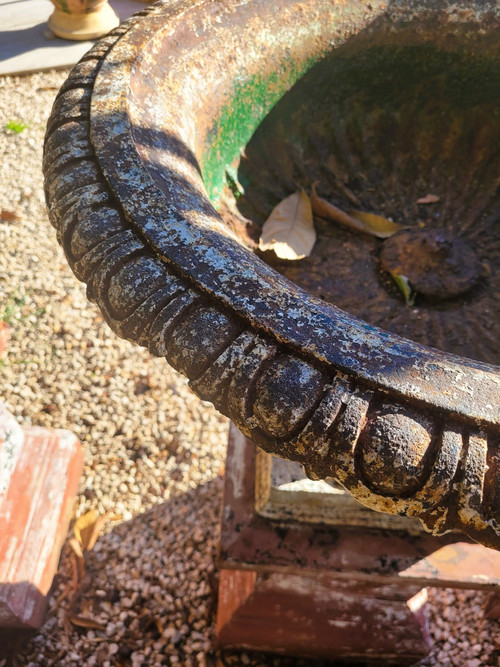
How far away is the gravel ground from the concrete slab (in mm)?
1241

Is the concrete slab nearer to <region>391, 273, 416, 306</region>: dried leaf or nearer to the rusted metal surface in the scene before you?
the rusted metal surface

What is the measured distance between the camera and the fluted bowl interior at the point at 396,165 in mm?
1231

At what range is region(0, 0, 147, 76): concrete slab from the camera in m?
3.49

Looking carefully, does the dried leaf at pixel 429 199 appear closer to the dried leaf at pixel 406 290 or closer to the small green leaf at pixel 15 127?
the dried leaf at pixel 406 290

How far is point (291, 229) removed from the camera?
1.26m

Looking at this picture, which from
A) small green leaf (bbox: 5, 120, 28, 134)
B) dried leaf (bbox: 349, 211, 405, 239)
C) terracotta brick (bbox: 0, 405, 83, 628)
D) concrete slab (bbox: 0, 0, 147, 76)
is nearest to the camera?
dried leaf (bbox: 349, 211, 405, 239)

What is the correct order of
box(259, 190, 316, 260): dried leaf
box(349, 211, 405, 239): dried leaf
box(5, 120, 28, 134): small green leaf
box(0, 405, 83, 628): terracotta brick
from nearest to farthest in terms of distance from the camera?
box(259, 190, 316, 260): dried leaf < box(349, 211, 405, 239): dried leaf < box(0, 405, 83, 628): terracotta brick < box(5, 120, 28, 134): small green leaf

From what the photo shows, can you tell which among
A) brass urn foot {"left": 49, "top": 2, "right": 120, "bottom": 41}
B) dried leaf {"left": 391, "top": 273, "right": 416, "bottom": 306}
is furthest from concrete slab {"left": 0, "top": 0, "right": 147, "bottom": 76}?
dried leaf {"left": 391, "top": 273, "right": 416, "bottom": 306}

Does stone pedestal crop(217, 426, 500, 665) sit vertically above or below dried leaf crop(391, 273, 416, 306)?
below

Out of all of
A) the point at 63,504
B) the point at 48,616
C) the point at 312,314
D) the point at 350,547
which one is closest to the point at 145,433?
the point at 63,504

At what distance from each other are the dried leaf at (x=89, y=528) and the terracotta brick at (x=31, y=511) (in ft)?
0.15

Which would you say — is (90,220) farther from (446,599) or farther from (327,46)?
(446,599)

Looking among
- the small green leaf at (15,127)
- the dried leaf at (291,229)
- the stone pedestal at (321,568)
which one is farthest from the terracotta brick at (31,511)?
the small green leaf at (15,127)

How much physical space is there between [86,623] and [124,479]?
477 mm
